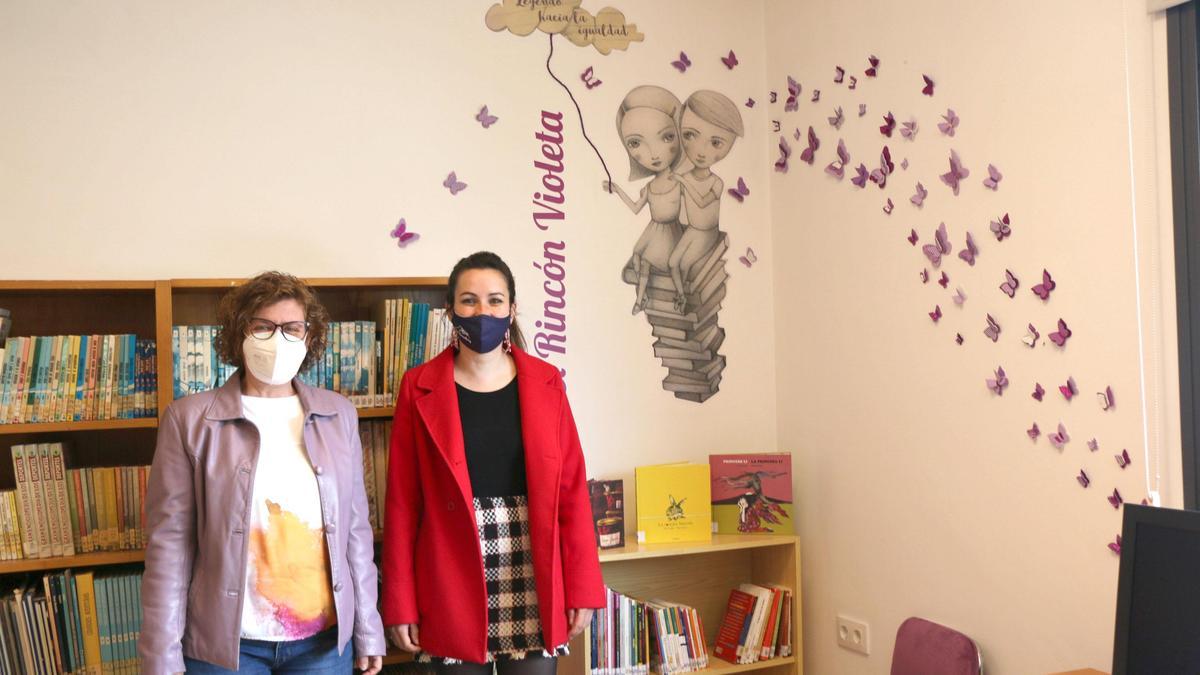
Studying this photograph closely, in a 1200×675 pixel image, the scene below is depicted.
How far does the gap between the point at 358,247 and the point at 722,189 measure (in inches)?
52.2

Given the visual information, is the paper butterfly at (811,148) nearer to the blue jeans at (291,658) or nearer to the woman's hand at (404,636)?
the woman's hand at (404,636)

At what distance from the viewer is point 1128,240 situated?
2.44m

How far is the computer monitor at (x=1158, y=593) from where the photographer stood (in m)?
1.87

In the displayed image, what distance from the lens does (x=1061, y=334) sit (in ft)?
8.57

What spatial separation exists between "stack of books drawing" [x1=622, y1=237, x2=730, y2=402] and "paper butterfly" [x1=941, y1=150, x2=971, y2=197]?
933 mm

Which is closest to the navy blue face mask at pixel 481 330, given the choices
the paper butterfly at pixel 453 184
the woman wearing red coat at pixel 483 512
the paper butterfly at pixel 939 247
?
the woman wearing red coat at pixel 483 512

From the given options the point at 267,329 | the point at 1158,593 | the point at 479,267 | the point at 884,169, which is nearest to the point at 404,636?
the point at 267,329

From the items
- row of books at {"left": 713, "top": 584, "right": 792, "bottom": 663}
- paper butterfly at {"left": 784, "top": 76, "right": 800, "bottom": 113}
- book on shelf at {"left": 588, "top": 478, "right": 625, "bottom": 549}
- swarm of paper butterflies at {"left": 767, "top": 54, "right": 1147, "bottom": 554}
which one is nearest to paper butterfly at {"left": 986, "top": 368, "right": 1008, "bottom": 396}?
swarm of paper butterflies at {"left": 767, "top": 54, "right": 1147, "bottom": 554}

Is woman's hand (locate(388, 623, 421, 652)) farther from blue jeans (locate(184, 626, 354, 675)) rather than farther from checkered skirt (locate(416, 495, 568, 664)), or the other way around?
blue jeans (locate(184, 626, 354, 675))

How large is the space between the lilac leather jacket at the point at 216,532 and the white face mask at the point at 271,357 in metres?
0.07

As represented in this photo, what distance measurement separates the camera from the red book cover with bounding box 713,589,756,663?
11.1 feet

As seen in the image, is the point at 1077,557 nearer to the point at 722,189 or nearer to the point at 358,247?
the point at 722,189

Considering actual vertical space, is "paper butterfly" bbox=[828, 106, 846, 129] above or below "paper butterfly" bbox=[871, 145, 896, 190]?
above

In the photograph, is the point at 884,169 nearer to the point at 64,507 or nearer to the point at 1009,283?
the point at 1009,283
